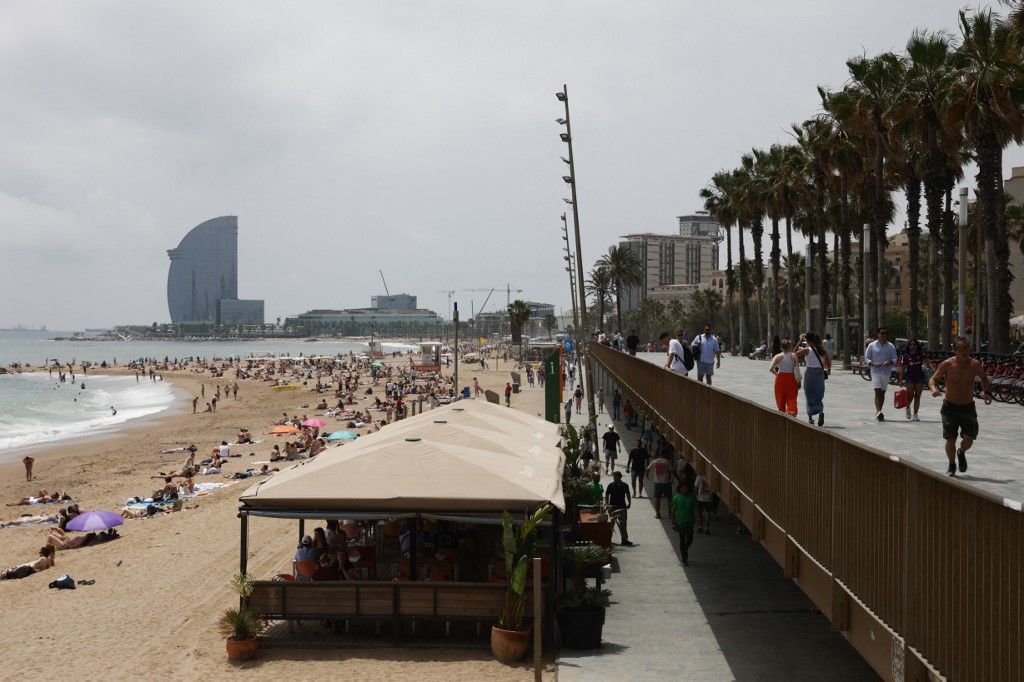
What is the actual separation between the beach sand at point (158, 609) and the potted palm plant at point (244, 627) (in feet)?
0.65

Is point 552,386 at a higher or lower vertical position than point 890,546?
lower

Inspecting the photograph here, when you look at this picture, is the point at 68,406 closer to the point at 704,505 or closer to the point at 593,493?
the point at 593,493

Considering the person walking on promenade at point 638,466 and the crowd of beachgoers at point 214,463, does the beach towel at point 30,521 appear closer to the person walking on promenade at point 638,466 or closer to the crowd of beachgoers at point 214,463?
the crowd of beachgoers at point 214,463

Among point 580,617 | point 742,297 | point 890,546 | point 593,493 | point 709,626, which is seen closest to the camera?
point 890,546

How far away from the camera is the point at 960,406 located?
9.63 m

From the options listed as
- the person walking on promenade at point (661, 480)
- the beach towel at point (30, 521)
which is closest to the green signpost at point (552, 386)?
the person walking on promenade at point (661, 480)

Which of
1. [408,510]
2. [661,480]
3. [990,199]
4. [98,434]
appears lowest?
[98,434]

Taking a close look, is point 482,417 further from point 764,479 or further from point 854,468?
point 854,468

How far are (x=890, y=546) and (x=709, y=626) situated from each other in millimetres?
6318

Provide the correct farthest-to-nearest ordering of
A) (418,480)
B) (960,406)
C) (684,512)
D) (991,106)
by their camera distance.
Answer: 1. (991,106)
2. (684,512)
3. (418,480)
4. (960,406)

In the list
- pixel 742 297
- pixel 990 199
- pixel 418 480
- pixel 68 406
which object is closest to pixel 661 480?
pixel 418 480

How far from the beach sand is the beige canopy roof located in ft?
6.20

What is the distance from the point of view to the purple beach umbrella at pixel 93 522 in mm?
21828

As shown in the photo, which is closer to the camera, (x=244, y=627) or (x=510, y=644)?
(x=510, y=644)
